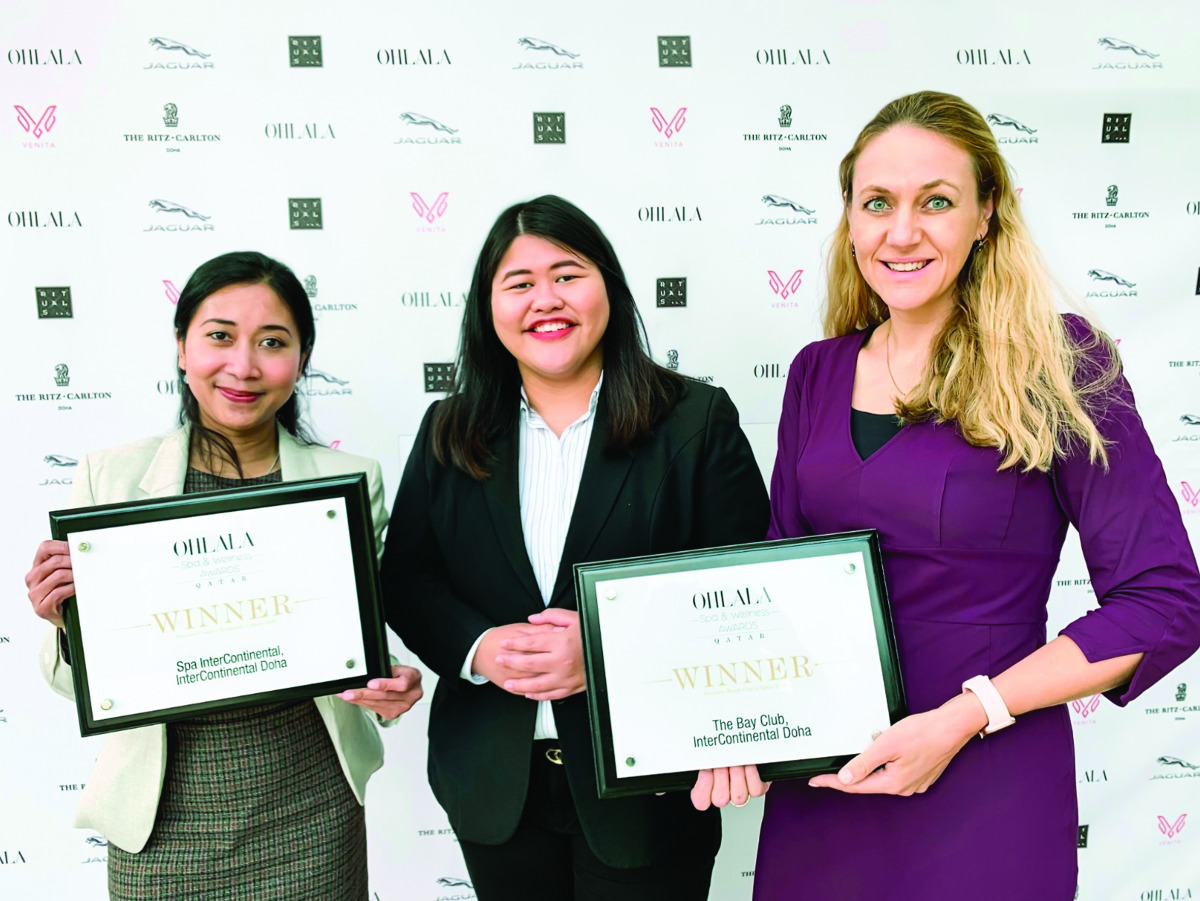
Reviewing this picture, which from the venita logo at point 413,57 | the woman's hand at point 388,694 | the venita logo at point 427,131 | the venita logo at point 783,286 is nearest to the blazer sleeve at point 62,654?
the woman's hand at point 388,694

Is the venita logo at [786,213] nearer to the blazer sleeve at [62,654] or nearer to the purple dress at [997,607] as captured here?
the purple dress at [997,607]

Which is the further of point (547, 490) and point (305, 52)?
point (305, 52)

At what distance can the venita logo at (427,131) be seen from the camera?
2.39 m

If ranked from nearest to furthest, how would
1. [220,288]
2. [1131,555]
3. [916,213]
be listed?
[1131,555]
[916,213]
[220,288]

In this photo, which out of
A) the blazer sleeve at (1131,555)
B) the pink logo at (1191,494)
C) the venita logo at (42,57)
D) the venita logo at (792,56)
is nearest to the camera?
the blazer sleeve at (1131,555)

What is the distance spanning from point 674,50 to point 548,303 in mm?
1365

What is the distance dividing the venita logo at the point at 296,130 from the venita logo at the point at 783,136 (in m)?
1.23

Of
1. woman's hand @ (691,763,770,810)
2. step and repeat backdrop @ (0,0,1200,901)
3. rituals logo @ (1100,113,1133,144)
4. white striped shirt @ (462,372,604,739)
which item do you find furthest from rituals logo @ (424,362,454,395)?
rituals logo @ (1100,113,1133,144)

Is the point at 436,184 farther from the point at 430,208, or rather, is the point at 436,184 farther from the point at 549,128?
the point at 549,128

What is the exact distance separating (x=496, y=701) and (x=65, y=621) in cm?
72

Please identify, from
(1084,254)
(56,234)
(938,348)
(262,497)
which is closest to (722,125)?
(1084,254)

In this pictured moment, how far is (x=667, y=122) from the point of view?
7.97ft

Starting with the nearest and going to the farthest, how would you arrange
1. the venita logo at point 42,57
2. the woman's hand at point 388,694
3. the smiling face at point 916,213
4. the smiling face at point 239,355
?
the smiling face at point 916,213
the woman's hand at point 388,694
the smiling face at point 239,355
the venita logo at point 42,57

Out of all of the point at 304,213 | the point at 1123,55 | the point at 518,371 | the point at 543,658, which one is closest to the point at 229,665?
the point at 543,658
